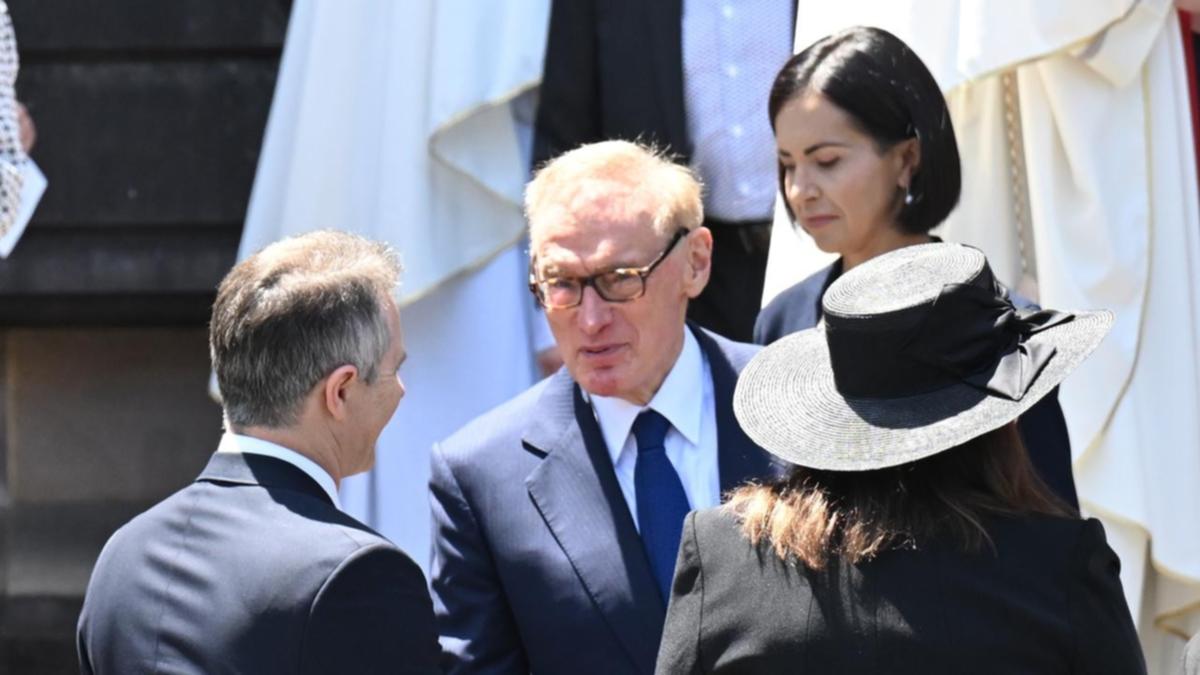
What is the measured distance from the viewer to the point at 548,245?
3316 millimetres

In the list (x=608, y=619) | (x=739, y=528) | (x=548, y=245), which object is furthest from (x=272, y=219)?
(x=739, y=528)

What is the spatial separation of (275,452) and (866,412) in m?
0.86

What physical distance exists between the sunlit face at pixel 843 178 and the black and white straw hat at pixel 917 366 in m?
1.18

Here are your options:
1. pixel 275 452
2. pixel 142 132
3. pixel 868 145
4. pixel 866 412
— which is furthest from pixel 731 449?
pixel 142 132

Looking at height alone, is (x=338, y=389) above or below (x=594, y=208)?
below

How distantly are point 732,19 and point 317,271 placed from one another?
209cm

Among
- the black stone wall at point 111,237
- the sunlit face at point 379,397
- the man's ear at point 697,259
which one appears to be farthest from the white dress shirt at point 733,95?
the sunlit face at point 379,397

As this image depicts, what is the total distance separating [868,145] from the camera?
360 cm

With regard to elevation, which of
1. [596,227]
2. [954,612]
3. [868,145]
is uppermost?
[868,145]

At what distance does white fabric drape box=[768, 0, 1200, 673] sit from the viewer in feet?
12.9

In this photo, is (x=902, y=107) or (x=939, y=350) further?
(x=902, y=107)

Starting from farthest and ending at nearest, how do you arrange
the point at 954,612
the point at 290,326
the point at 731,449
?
the point at 731,449 → the point at 290,326 → the point at 954,612

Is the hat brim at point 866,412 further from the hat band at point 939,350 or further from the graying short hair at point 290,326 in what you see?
the graying short hair at point 290,326

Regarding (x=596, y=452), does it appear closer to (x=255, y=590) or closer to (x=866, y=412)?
(x=255, y=590)
